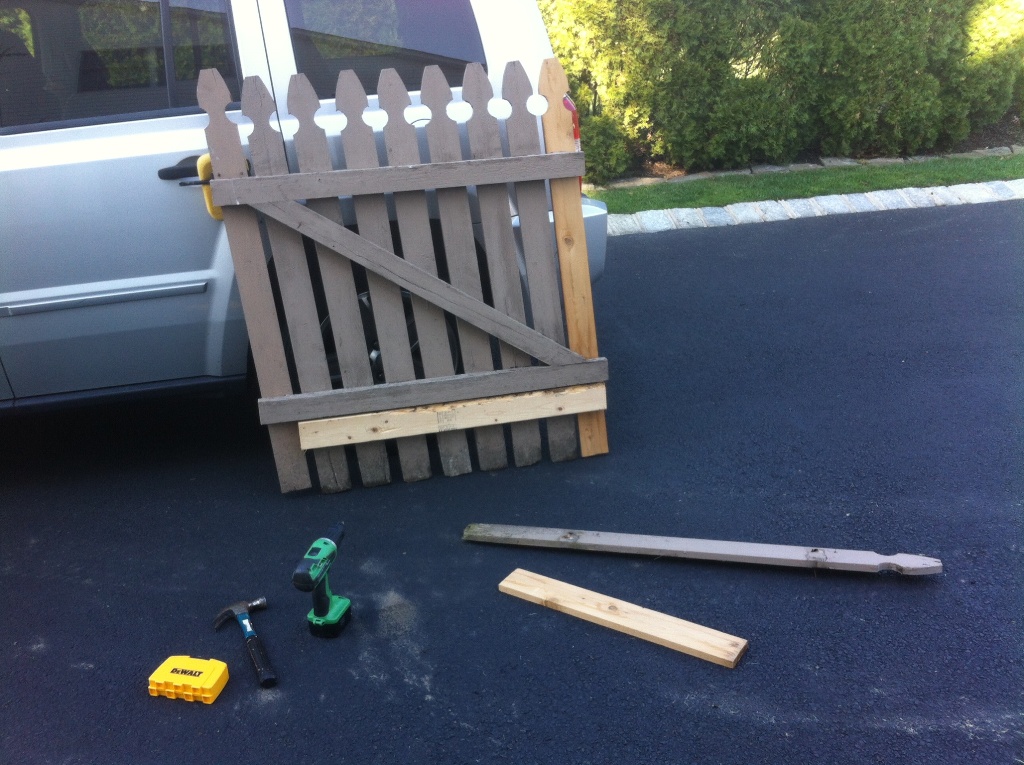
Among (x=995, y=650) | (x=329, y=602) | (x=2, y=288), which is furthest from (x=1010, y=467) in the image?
(x=2, y=288)

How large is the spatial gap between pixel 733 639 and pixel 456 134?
2.10 metres

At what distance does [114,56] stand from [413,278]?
150 cm

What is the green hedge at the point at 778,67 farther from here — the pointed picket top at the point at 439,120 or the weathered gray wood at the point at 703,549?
the weathered gray wood at the point at 703,549

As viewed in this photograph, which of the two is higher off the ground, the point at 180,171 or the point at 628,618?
the point at 180,171

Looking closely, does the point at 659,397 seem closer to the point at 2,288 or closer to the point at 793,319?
the point at 793,319

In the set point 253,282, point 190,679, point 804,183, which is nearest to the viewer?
point 190,679

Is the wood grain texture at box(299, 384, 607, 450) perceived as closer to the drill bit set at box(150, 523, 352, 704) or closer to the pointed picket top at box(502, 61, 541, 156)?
the drill bit set at box(150, 523, 352, 704)

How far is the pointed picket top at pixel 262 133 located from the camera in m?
3.49

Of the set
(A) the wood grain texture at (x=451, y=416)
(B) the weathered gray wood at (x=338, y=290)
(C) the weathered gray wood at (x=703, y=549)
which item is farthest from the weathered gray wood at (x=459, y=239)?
(C) the weathered gray wood at (x=703, y=549)

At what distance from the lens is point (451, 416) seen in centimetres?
391

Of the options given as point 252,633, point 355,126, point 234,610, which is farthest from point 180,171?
point 252,633

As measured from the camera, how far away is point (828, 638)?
2896mm

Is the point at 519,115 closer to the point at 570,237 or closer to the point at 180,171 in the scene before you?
the point at 570,237

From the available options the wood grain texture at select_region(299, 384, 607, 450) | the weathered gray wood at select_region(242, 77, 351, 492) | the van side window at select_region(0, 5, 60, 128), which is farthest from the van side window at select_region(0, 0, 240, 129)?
the wood grain texture at select_region(299, 384, 607, 450)
